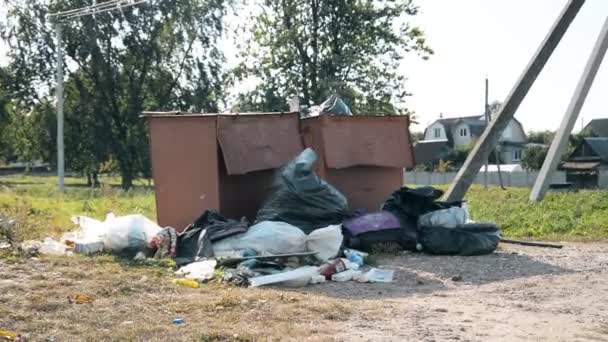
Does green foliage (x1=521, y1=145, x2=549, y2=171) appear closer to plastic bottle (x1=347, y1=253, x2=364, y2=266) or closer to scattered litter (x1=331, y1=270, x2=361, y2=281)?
plastic bottle (x1=347, y1=253, x2=364, y2=266)

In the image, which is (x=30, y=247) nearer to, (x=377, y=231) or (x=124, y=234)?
(x=124, y=234)

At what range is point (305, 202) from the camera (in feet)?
25.1

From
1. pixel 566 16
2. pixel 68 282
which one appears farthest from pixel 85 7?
pixel 68 282

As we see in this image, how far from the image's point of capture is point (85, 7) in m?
30.8

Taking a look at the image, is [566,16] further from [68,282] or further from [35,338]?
[35,338]

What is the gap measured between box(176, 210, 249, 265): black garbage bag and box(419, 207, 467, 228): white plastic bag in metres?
2.18

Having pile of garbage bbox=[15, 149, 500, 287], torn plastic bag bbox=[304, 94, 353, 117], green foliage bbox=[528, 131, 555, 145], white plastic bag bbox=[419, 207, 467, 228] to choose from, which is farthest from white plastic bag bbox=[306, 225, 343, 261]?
green foliage bbox=[528, 131, 555, 145]

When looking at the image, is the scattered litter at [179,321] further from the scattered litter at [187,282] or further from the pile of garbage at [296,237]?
the pile of garbage at [296,237]

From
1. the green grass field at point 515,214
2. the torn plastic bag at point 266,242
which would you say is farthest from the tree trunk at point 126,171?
the torn plastic bag at point 266,242

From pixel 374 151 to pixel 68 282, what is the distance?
4466 mm

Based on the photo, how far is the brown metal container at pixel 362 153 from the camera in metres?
8.48

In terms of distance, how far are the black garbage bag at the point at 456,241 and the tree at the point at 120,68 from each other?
24.5 m

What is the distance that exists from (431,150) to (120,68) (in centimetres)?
3610

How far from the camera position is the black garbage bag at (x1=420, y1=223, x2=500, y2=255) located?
7707mm
